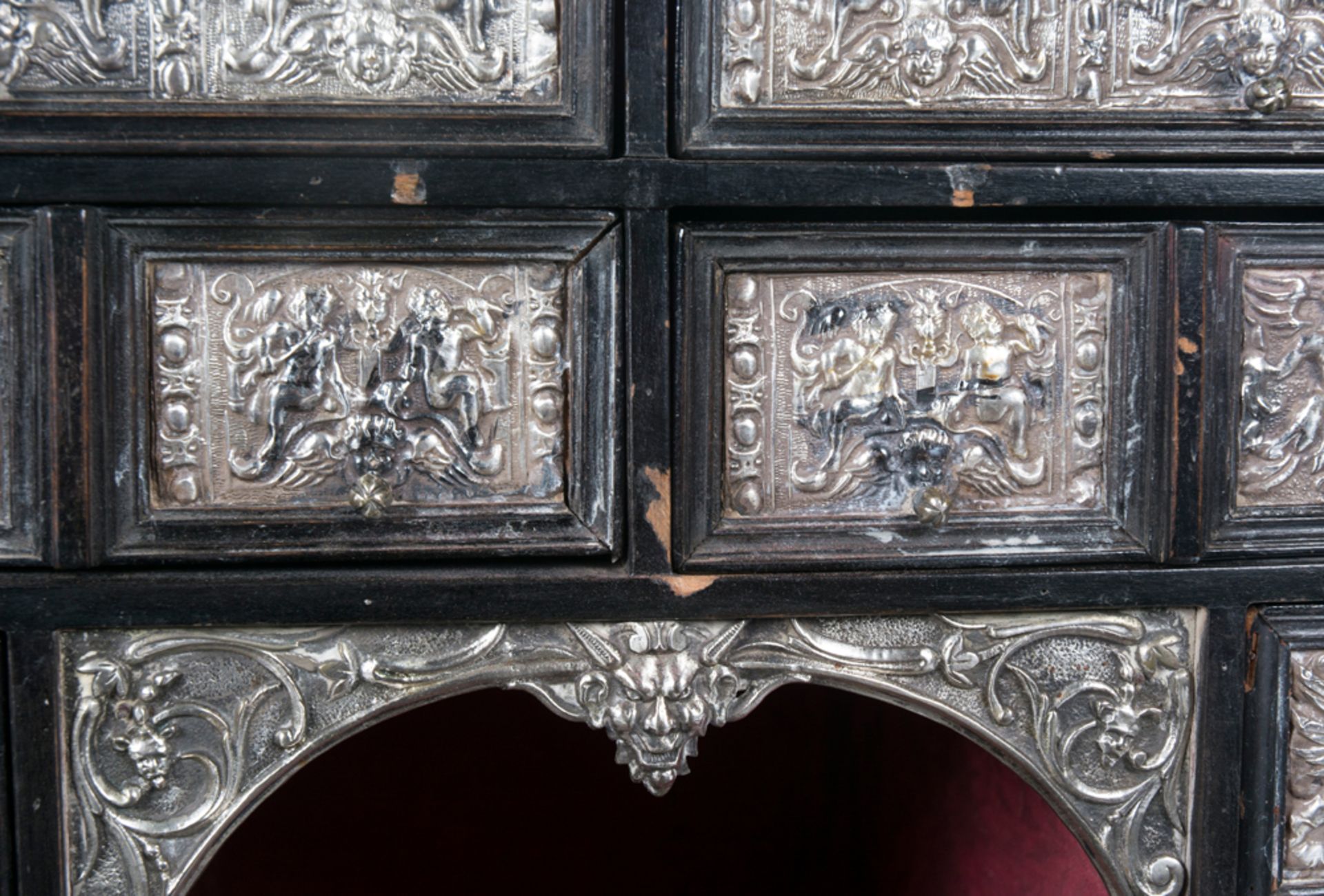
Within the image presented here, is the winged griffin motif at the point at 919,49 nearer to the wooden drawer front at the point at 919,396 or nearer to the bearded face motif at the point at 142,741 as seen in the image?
the wooden drawer front at the point at 919,396

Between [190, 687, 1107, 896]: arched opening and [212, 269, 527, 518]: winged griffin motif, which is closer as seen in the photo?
[212, 269, 527, 518]: winged griffin motif

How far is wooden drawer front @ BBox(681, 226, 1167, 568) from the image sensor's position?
3.82 feet

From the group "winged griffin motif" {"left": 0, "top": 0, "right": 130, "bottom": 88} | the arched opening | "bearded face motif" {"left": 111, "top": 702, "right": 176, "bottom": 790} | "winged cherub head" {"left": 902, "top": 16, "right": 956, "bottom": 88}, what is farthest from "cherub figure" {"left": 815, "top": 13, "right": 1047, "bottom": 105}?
the arched opening

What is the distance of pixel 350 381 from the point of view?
1.13 m

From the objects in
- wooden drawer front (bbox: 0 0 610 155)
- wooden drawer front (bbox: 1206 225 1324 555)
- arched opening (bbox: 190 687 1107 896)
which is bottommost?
arched opening (bbox: 190 687 1107 896)

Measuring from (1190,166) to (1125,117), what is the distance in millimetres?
93

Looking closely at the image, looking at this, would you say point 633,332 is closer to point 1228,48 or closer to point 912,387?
point 912,387

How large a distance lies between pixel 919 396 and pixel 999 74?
37 centimetres

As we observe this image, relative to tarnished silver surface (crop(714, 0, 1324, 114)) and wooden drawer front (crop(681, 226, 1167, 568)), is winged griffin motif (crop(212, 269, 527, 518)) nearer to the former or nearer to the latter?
wooden drawer front (crop(681, 226, 1167, 568))

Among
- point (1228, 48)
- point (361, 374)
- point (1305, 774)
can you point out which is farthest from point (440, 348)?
point (1305, 774)

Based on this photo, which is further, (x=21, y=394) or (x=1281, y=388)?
(x=1281, y=388)

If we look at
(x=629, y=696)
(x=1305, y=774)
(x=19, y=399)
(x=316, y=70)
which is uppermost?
(x=316, y=70)

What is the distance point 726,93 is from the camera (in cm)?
114

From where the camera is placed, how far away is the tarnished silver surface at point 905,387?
3.84 feet
